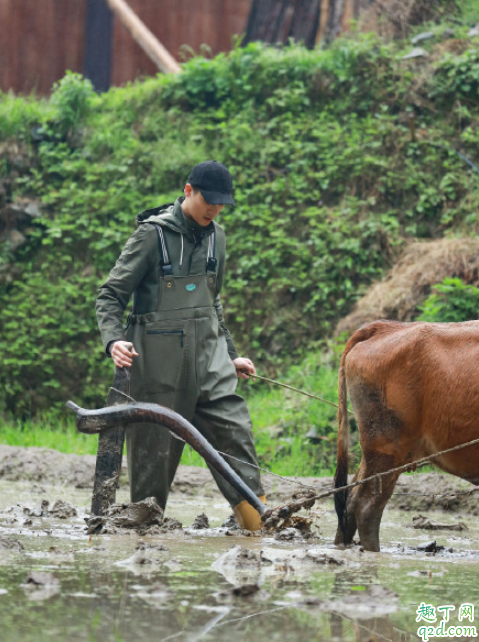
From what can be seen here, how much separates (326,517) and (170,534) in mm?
2056

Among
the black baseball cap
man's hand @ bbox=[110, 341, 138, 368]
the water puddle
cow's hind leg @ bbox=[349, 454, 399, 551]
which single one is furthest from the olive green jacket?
cow's hind leg @ bbox=[349, 454, 399, 551]

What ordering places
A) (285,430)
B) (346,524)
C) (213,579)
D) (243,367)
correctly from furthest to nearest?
(285,430), (243,367), (346,524), (213,579)

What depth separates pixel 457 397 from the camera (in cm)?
551

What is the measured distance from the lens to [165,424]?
17.9ft

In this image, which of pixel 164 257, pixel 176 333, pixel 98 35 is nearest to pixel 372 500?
pixel 176 333

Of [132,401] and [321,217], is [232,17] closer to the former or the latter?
[321,217]

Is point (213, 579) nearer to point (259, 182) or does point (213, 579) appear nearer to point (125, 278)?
point (125, 278)

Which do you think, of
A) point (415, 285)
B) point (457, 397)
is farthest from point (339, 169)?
point (457, 397)

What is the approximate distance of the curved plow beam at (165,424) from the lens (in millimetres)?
5352

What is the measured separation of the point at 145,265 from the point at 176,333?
44cm

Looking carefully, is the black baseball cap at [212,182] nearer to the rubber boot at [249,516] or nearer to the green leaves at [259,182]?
the rubber boot at [249,516]

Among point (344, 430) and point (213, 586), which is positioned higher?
point (344, 430)

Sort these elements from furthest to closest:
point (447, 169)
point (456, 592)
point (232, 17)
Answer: point (232, 17) → point (447, 169) → point (456, 592)

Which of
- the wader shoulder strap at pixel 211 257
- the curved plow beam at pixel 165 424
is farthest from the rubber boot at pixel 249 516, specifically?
the wader shoulder strap at pixel 211 257
